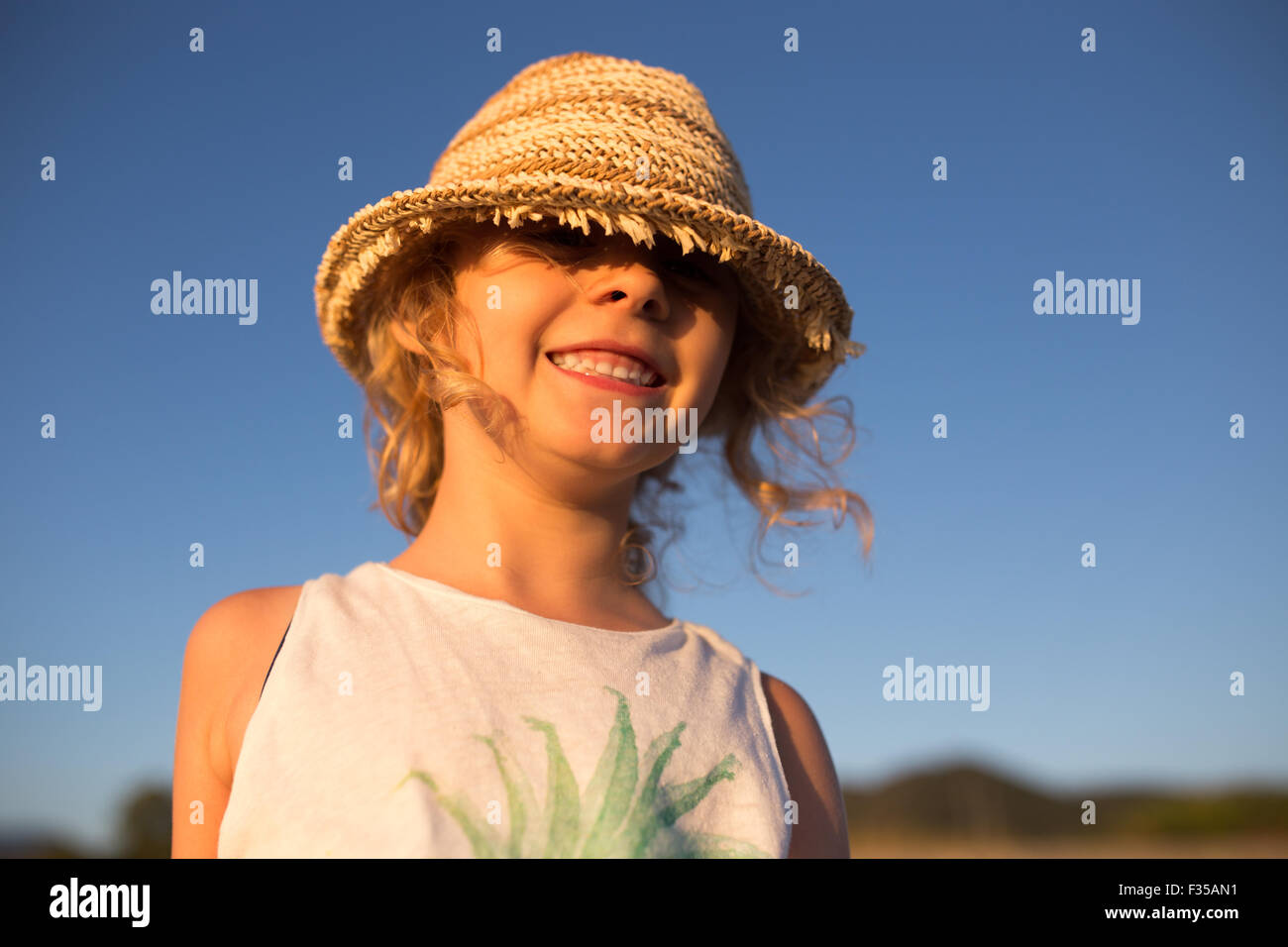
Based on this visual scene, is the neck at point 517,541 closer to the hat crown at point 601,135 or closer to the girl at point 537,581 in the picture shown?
the girl at point 537,581

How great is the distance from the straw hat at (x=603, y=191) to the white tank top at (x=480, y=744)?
0.71 m

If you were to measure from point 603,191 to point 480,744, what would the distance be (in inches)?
39.8

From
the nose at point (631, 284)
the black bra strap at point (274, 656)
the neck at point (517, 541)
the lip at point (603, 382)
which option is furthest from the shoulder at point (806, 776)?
the black bra strap at point (274, 656)

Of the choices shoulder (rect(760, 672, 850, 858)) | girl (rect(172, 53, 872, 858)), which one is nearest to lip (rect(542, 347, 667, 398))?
girl (rect(172, 53, 872, 858))

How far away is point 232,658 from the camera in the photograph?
164cm

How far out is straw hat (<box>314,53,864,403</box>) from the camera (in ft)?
5.53

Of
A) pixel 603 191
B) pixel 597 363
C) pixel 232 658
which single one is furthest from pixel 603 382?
pixel 232 658

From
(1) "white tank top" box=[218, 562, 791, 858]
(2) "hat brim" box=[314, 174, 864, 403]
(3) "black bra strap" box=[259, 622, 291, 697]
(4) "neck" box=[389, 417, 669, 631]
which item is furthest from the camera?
(4) "neck" box=[389, 417, 669, 631]

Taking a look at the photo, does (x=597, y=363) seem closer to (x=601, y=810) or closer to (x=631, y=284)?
(x=631, y=284)

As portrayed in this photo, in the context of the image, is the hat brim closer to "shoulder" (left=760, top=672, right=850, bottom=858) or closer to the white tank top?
the white tank top

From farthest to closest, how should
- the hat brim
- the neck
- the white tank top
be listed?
the neck
the hat brim
the white tank top
